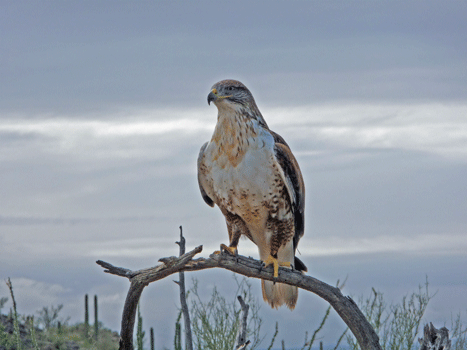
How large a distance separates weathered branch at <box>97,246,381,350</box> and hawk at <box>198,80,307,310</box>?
41 centimetres

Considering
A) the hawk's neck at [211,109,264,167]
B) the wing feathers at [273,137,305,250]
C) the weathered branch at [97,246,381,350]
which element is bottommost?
the weathered branch at [97,246,381,350]

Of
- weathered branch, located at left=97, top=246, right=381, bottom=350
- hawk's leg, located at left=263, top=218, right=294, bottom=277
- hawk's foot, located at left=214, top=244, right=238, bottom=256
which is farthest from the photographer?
hawk's leg, located at left=263, top=218, right=294, bottom=277

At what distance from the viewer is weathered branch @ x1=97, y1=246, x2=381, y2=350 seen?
5867 millimetres

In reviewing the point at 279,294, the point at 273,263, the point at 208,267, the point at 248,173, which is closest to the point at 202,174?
the point at 248,173

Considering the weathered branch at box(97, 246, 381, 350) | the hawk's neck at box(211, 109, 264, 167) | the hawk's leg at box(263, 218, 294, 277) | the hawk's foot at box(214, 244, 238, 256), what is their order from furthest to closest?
the hawk's leg at box(263, 218, 294, 277)
the hawk's foot at box(214, 244, 238, 256)
the hawk's neck at box(211, 109, 264, 167)
the weathered branch at box(97, 246, 381, 350)

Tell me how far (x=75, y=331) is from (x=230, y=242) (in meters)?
14.4

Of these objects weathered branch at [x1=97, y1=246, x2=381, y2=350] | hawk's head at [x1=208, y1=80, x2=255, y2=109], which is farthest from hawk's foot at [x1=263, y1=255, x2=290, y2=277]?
hawk's head at [x1=208, y1=80, x2=255, y2=109]

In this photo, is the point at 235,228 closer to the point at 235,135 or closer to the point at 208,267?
the point at 208,267

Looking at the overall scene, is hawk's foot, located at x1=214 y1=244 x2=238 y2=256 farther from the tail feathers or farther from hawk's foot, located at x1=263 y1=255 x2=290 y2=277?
the tail feathers

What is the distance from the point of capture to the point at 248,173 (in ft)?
21.4

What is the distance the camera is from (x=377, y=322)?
10023 mm

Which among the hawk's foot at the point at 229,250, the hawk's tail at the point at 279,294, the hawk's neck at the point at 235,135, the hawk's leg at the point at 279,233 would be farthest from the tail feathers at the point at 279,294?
the hawk's neck at the point at 235,135

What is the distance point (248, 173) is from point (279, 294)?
206cm

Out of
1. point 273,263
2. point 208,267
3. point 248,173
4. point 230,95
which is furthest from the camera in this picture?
point 273,263
